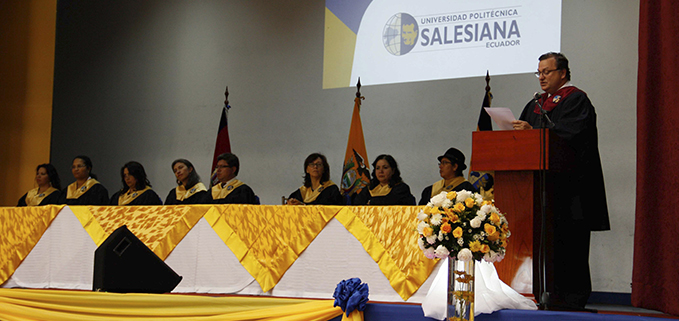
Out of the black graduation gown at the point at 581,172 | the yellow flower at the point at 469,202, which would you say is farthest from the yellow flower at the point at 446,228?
the black graduation gown at the point at 581,172

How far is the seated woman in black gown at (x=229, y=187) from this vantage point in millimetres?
4527

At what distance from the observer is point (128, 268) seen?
289cm

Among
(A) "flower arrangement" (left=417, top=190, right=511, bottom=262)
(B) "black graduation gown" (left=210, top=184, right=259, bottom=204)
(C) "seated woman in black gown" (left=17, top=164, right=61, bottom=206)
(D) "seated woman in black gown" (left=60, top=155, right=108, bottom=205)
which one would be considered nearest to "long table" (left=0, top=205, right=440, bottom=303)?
(A) "flower arrangement" (left=417, top=190, right=511, bottom=262)

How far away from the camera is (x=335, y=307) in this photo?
244 cm

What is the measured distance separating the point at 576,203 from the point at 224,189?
2.85 meters

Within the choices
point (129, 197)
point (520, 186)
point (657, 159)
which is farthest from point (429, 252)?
point (129, 197)

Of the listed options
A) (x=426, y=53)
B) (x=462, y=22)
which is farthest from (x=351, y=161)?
(x=462, y=22)

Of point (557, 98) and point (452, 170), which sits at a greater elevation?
point (557, 98)

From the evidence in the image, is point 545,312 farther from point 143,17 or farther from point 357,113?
point 143,17

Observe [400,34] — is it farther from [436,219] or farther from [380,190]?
[436,219]

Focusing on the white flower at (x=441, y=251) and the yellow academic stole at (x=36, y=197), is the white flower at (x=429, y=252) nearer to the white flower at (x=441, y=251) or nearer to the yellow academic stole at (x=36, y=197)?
the white flower at (x=441, y=251)

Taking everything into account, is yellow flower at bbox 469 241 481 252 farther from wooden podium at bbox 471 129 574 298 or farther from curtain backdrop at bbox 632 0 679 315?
curtain backdrop at bbox 632 0 679 315

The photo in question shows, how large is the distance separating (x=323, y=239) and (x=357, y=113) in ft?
8.87

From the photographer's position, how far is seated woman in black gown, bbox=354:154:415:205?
4480 mm
